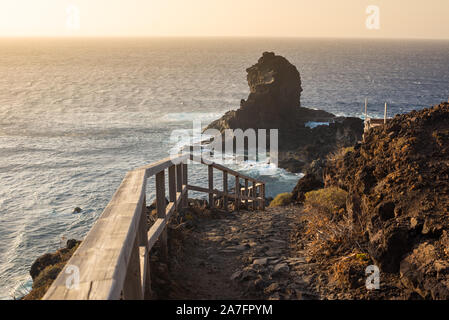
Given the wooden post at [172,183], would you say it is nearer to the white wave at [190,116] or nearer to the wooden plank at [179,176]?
the wooden plank at [179,176]

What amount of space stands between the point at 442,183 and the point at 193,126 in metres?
61.6

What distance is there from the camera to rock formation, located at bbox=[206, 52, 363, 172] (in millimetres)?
48531

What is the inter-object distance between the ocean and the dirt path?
11947 mm

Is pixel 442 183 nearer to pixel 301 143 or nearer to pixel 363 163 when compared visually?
pixel 363 163

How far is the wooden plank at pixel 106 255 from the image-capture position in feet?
7.87

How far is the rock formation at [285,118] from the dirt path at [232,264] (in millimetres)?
37131

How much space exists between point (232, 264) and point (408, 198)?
2.46 meters

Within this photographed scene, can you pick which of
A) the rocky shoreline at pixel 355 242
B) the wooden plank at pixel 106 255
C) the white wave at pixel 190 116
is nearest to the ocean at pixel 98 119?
the white wave at pixel 190 116

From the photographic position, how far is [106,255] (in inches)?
110

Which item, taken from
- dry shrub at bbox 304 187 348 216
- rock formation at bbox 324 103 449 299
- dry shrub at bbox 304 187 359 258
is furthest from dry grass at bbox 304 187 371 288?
dry shrub at bbox 304 187 348 216

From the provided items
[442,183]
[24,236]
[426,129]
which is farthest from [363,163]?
[24,236]

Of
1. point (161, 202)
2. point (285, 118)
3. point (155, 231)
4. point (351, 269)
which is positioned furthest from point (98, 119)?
point (351, 269)

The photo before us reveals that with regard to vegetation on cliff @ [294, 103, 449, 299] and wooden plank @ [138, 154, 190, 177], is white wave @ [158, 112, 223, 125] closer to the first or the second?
vegetation on cliff @ [294, 103, 449, 299]

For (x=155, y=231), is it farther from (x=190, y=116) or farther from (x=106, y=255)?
(x=190, y=116)
